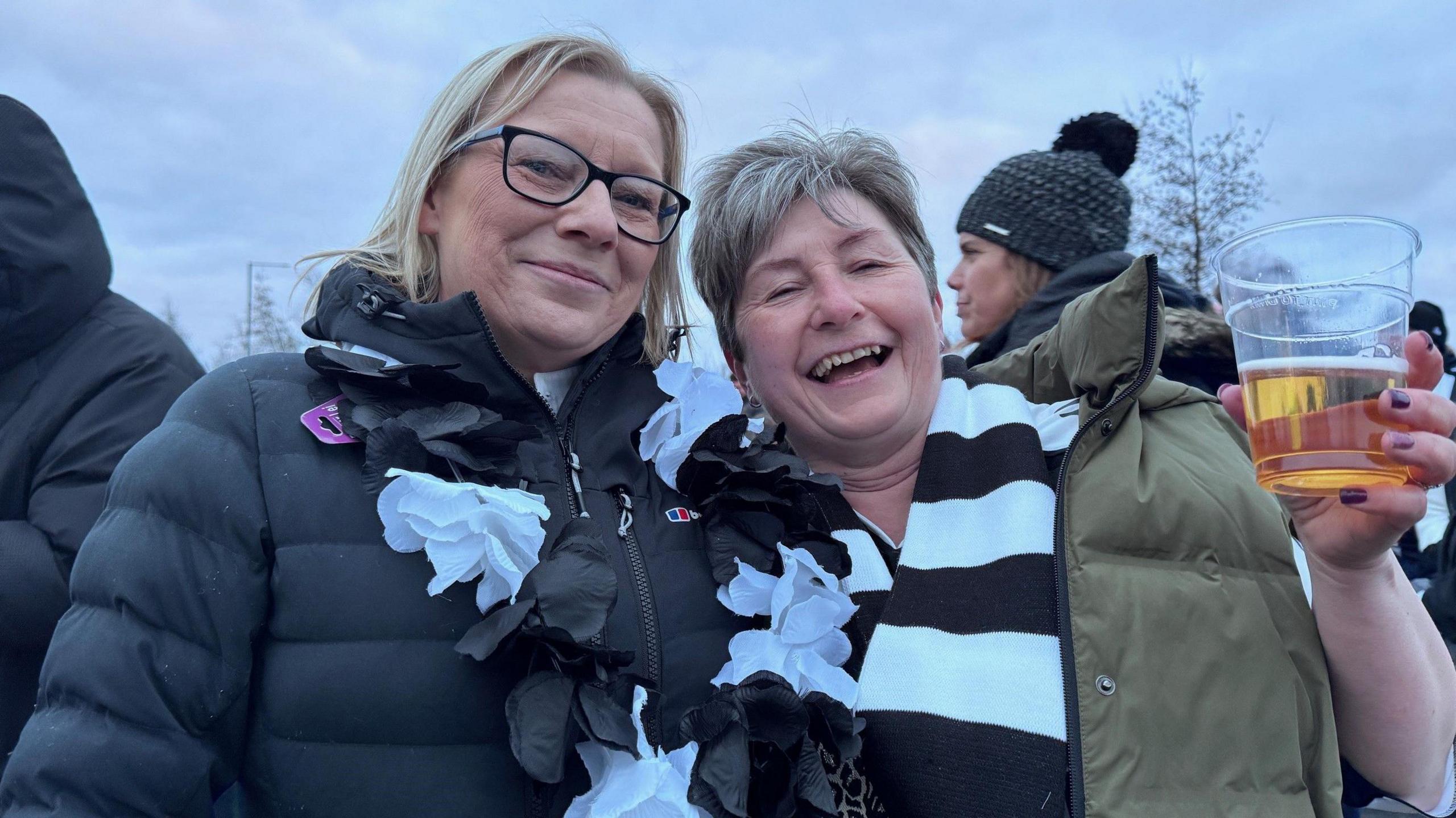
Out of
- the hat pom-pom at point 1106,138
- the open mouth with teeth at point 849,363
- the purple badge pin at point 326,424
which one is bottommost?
the open mouth with teeth at point 849,363

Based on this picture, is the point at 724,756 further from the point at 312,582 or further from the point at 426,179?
the point at 426,179

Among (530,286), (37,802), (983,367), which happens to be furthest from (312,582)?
(983,367)

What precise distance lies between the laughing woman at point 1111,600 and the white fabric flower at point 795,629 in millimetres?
100

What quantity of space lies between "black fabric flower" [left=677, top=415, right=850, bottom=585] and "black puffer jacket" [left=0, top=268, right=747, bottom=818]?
162 mm

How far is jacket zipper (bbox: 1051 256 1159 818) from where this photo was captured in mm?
1556

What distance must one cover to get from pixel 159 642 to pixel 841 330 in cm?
137

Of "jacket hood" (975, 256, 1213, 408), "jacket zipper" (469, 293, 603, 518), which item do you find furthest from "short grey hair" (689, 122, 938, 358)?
"jacket zipper" (469, 293, 603, 518)

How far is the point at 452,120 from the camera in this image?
5.70 feet

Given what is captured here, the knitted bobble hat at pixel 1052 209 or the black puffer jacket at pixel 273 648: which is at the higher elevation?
the knitted bobble hat at pixel 1052 209

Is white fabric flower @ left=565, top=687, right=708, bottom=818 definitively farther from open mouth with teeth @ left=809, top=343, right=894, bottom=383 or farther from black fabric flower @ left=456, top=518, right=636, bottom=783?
open mouth with teeth @ left=809, top=343, right=894, bottom=383

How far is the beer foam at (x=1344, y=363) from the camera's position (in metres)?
1.24

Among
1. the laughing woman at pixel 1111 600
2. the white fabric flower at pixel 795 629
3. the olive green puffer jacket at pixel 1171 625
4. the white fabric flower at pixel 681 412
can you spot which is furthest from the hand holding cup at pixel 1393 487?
the white fabric flower at pixel 681 412

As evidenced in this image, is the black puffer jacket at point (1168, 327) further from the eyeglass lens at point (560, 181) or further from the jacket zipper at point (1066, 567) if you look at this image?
the eyeglass lens at point (560, 181)

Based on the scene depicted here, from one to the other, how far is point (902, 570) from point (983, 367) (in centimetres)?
64
